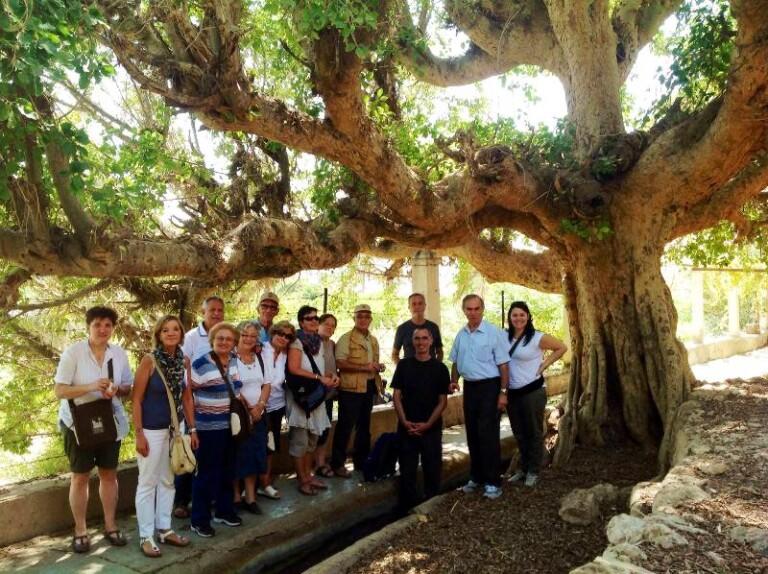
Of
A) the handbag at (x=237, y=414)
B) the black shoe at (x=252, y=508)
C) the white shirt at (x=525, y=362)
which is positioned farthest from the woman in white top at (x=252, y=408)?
the white shirt at (x=525, y=362)

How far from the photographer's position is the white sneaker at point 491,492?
5.93 meters

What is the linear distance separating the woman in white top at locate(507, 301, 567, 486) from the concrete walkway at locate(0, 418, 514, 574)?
4.70 ft

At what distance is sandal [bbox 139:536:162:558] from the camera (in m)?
4.55

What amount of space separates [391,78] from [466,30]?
59.1 inches

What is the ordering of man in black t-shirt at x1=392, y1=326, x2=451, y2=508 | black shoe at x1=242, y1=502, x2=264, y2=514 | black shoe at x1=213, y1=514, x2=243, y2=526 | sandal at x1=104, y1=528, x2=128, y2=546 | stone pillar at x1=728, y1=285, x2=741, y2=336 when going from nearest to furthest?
sandal at x1=104, y1=528, x2=128, y2=546, black shoe at x1=213, y1=514, x2=243, y2=526, black shoe at x1=242, y1=502, x2=264, y2=514, man in black t-shirt at x1=392, y1=326, x2=451, y2=508, stone pillar at x1=728, y1=285, x2=741, y2=336

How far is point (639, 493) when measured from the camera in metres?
4.65

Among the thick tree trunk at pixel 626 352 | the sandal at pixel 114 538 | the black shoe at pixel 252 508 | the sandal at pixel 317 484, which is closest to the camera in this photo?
the sandal at pixel 114 538

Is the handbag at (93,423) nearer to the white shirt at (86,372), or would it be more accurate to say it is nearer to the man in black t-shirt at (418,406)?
the white shirt at (86,372)

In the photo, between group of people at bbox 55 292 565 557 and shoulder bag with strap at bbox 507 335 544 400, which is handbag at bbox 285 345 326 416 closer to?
group of people at bbox 55 292 565 557

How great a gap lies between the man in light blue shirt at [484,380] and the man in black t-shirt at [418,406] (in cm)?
24

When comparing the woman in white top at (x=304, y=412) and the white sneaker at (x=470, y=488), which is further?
the white sneaker at (x=470, y=488)

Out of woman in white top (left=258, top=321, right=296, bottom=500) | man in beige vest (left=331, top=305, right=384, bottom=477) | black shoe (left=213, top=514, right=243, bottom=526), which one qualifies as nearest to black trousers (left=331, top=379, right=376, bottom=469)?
man in beige vest (left=331, top=305, right=384, bottom=477)

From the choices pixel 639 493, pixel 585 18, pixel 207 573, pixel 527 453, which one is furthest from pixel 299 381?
pixel 585 18

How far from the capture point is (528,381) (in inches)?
243
